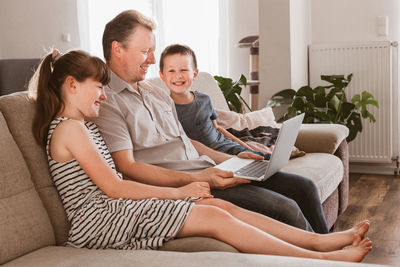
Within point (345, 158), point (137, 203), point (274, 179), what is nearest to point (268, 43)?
point (345, 158)

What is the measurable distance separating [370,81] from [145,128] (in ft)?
9.81

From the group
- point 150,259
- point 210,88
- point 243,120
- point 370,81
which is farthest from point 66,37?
point 150,259

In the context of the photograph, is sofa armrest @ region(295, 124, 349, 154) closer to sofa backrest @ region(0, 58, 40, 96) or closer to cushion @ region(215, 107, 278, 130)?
cushion @ region(215, 107, 278, 130)

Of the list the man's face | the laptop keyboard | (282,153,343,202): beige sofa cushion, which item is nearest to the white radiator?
(282,153,343,202): beige sofa cushion

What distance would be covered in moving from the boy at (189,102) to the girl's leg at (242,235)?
79 centimetres

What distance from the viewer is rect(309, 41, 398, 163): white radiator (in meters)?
4.34

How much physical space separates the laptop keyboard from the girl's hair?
58 cm

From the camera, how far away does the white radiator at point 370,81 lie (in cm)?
434

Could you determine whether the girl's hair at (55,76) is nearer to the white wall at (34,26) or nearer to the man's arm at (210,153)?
the man's arm at (210,153)

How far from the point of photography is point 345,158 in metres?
3.06

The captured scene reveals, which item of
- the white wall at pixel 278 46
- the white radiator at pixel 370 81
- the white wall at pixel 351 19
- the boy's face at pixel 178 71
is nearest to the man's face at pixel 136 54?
the boy's face at pixel 178 71

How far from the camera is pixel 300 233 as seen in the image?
5.18ft

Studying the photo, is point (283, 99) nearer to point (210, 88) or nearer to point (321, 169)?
point (210, 88)

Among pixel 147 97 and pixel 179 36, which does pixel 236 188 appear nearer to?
pixel 147 97
